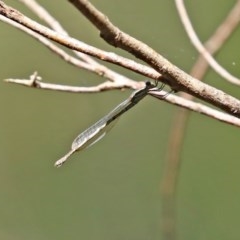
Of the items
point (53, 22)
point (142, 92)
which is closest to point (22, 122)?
point (53, 22)

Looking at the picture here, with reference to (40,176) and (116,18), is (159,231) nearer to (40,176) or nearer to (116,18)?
(40,176)

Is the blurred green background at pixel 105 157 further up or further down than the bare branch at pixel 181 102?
further up

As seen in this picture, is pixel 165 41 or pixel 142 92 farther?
pixel 165 41

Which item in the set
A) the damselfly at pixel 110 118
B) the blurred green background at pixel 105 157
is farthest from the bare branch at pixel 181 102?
the blurred green background at pixel 105 157

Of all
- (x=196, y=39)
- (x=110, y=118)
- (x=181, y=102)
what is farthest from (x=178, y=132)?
(x=110, y=118)

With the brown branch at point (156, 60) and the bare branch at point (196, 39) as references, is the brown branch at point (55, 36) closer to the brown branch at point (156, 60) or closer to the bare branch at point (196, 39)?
the brown branch at point (156, 60)

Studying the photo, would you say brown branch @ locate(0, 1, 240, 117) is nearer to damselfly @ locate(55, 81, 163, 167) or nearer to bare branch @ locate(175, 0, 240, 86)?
damselfly @ locate(55, 81, 163, 167)

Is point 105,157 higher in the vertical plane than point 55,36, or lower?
higher

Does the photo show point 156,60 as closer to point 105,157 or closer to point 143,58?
point 143,58
